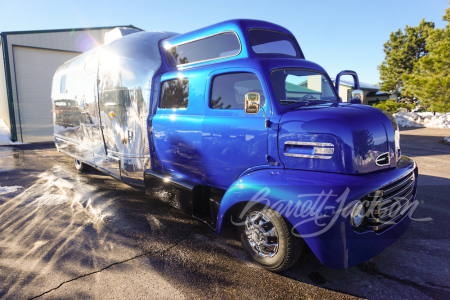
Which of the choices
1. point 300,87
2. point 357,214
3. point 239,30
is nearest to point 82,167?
point 239,30

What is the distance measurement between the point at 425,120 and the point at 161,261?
22.0m

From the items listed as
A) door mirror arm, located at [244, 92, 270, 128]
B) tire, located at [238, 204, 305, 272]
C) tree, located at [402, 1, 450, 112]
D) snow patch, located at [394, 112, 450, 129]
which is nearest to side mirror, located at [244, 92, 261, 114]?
door mirror arm, located at [244, 92, 270, 128]

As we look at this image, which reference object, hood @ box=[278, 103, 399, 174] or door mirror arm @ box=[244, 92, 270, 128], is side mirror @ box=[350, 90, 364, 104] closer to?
hood @ box=[278, 103, 399, 174]

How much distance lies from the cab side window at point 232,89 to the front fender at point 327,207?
104cm

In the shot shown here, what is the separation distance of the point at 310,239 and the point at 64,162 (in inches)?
337

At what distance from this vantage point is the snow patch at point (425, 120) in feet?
59.3

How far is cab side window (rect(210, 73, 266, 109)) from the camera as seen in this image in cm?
322

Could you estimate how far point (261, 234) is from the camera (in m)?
2.96

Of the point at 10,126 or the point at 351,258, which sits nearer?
the point at 351,258

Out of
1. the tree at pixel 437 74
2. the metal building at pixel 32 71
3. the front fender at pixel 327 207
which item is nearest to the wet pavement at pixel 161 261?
the front fender at pixel 327 207

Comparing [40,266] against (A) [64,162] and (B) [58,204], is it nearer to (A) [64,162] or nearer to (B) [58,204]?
(B) [58,204]

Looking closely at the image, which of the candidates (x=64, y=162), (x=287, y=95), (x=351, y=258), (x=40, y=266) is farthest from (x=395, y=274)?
(x=64, y=162)

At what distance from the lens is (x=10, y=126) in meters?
13.5

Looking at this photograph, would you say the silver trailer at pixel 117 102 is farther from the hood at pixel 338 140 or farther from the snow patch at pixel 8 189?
the hood at pixel 338 140
